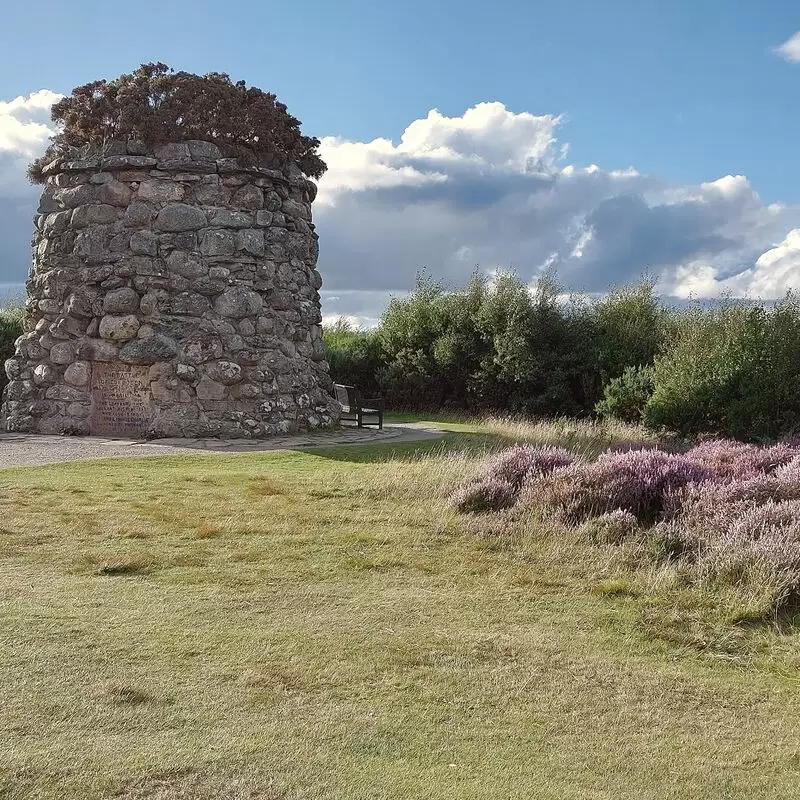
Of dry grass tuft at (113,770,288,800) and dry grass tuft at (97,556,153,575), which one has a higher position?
dry grass tuft at (97,556,153,575)

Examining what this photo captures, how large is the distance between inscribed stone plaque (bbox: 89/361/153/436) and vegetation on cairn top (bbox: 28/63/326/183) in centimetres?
413

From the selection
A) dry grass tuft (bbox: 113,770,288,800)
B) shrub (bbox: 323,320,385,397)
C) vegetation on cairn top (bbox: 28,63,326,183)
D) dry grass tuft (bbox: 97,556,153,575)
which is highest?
vegetation on cairn top (bbox: 28,63,326,183)

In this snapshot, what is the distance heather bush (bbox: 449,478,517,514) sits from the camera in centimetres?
777

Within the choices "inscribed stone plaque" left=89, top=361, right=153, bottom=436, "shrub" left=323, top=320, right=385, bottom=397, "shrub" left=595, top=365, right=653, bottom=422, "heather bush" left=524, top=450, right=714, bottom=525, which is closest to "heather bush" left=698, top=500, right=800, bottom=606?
"heather bush" left=524, top=450, right=714, bottom=525

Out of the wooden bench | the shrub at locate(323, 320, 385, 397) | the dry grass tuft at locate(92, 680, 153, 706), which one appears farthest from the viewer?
the shrub at locate(323, 320, 385, 397)

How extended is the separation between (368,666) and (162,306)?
1087cm

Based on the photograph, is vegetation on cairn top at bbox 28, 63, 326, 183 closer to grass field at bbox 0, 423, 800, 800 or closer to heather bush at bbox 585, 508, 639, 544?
grass field at bbox 0, 423, 800, 800

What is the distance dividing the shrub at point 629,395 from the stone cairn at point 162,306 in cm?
641

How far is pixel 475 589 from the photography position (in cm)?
564

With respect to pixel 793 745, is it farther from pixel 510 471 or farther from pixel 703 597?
pixel 510 471

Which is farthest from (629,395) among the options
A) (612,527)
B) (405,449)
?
(612,527)

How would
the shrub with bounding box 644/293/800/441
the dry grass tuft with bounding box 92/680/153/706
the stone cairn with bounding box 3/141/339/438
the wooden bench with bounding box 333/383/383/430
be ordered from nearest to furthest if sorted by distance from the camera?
the dry grass tuft with bounding box 92/680/153/706
the shrub with bounding box 644/293/800/441
the stone cairn with bounding box 3/141/339/438
the wooden bench with bounding box 333/383/383/430

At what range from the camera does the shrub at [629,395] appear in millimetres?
16297

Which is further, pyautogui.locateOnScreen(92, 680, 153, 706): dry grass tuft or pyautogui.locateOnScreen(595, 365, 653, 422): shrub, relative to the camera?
pyautogui.locateOnScreen(595, 365, 653, 422): shrub
